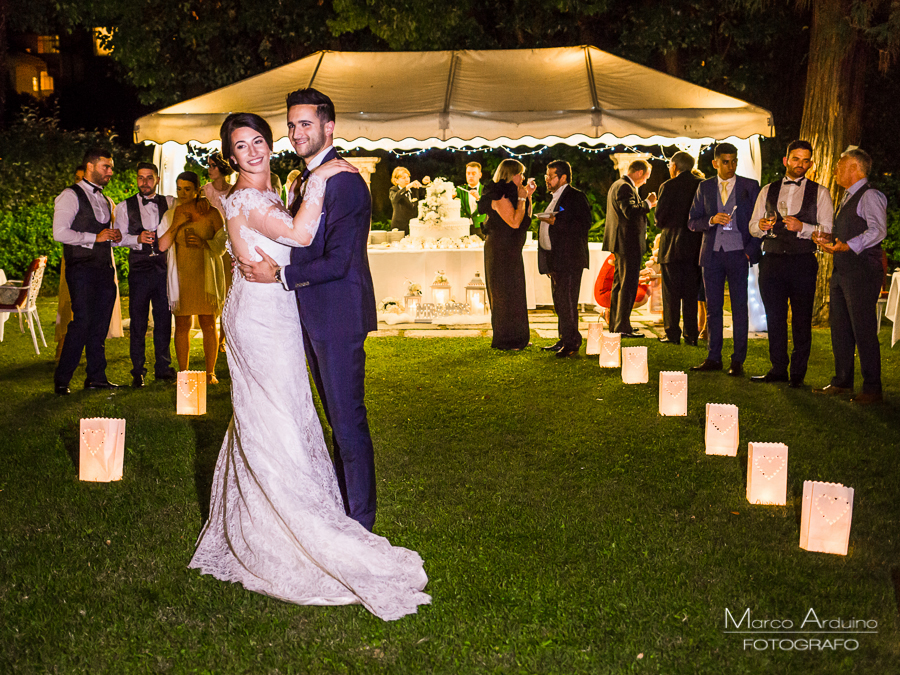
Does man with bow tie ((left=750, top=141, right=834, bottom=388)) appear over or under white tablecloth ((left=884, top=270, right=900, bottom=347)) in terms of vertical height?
over

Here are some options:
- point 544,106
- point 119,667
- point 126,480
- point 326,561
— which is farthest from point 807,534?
point 544,106

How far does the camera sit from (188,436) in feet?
20.2

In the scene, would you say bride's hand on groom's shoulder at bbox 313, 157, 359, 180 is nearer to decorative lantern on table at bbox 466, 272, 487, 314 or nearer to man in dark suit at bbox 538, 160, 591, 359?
man in dark suit at bbox 538, 160, 591, 359

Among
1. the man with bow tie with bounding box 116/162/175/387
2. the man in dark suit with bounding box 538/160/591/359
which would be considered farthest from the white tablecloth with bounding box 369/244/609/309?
the man with bow tie with bounding box 116/162/175/387

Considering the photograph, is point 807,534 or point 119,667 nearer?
point 119,667

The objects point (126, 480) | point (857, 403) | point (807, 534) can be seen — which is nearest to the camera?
point (807, 534)

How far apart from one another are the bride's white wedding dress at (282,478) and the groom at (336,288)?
82 millimetres

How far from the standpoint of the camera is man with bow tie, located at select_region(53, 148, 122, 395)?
7348 millimetres

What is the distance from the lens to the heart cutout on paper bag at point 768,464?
474 centimetres

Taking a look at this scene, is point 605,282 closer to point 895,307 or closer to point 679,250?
point 679,250

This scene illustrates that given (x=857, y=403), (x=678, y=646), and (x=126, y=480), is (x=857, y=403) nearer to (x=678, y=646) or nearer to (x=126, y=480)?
(x=678, y=646)

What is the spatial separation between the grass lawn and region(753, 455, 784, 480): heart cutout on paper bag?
192 millimetres

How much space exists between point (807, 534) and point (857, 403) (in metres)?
3.28

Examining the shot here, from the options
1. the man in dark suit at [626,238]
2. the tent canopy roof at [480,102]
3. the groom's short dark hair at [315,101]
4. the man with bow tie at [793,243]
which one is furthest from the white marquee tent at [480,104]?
the groom's short dark hair at [315,101]
